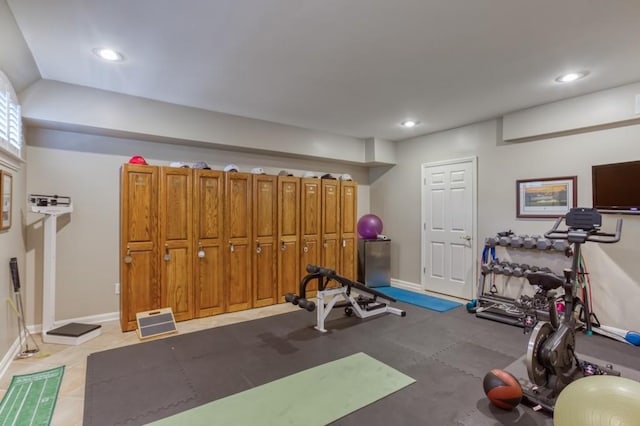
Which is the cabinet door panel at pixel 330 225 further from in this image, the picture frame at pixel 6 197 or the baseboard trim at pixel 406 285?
the picture frame at pixel 6 197

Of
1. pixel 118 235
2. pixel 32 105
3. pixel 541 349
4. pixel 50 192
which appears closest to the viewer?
pixel 541 349

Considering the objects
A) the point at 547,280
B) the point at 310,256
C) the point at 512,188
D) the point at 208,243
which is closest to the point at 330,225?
the point at 310,256

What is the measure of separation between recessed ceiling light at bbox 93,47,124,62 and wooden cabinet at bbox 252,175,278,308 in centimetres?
219

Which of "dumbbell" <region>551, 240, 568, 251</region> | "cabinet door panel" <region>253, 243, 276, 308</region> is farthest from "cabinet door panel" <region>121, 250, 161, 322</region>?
"dumbbell" <region>551, 240, 568, 251</region>

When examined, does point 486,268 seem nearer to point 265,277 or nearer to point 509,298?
point 509,298

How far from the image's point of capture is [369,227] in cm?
612

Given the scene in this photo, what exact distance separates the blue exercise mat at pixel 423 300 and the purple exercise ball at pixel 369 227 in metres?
1.09

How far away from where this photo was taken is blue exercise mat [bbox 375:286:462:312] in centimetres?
479

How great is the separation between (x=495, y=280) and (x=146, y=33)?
5.22 metres

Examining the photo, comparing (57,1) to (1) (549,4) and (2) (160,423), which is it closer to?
(2) (160,423)

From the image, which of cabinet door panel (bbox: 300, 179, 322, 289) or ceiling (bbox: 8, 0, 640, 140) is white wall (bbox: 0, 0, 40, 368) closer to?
ceiling (bbox: 8, 0, 640, 140)

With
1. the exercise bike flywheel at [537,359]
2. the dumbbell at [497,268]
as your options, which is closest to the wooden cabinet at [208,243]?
the exercise bike flywheel at [537,359]

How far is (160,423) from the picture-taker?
84.0 inches

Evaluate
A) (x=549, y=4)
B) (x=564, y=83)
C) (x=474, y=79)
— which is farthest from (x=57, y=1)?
(x=564, y=83)
